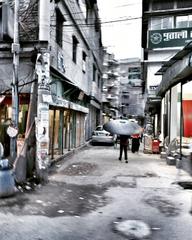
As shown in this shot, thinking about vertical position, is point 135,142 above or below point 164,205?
above

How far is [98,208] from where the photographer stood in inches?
287

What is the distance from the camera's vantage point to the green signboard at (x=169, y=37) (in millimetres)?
25631

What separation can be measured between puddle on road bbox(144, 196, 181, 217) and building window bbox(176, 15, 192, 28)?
2381 centimetres

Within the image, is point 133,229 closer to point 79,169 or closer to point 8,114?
point 79,169

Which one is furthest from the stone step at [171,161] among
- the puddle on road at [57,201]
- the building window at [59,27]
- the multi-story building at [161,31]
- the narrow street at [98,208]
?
the multi-story building at [161,31]

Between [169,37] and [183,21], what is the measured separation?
349 centimetres

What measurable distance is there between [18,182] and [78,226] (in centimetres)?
371

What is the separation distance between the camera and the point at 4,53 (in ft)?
37.6

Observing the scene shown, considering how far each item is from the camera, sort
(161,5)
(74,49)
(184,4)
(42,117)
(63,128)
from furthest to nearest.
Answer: (161,5) < (184,4) < (74,49) < (63,128) < (42,117)

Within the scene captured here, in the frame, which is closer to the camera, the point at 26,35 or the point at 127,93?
the point at 26,35

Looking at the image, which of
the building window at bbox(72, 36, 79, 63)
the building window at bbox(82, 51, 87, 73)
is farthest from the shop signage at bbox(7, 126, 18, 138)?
the building window at bbox(82, 51, 87, 73)

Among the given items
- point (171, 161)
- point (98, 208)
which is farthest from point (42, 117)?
point (171, 161)

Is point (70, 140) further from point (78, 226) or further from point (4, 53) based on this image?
point (78, 226)

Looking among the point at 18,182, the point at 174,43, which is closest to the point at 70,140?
the point at 18,182
